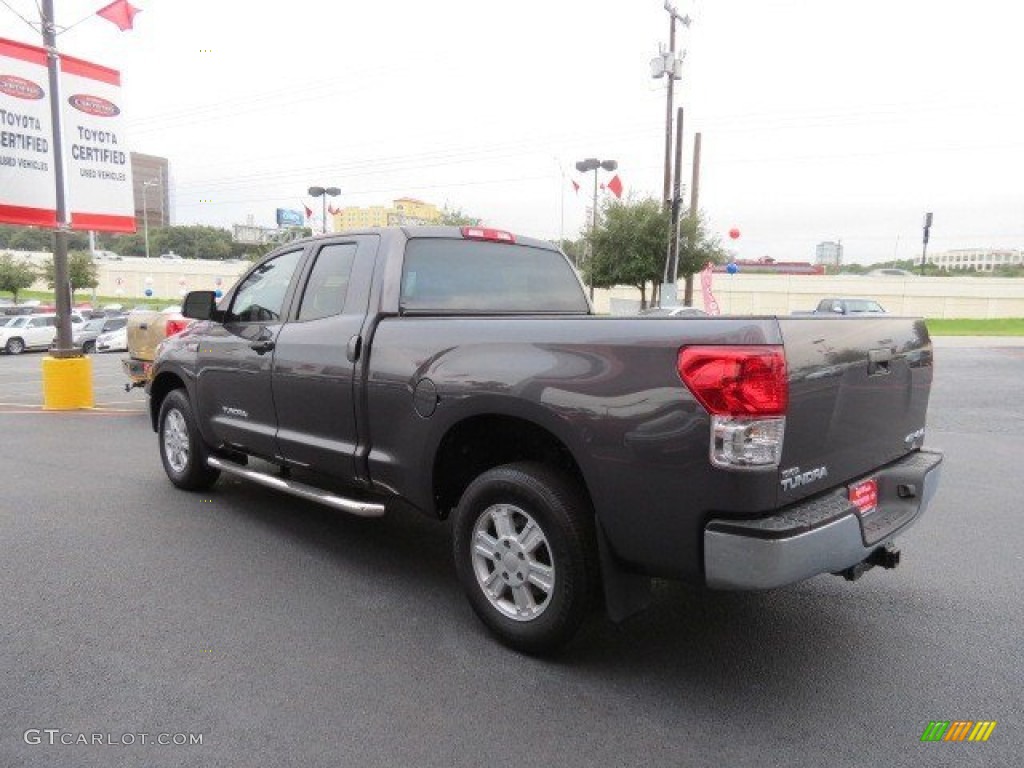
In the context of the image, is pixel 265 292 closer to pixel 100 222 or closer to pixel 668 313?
pixel 668 313

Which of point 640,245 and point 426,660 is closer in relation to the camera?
point 426,660

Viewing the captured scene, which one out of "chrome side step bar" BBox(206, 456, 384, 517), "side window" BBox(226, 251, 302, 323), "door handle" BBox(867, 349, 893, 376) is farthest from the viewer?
"side window" BBox(226, 251, 302, 323)

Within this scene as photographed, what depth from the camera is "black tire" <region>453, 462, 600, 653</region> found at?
9.89ft

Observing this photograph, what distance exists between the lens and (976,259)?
131 meters

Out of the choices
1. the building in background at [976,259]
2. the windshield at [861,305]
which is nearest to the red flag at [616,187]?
the windshield at [861,305]

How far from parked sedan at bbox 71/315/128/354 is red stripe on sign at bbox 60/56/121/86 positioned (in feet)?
63.5

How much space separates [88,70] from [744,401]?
1120 cm

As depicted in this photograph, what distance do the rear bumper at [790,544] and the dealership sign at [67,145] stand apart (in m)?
10.6

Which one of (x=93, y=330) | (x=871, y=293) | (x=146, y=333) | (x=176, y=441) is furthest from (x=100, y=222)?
(x=871, y=293)

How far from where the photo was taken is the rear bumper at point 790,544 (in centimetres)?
257

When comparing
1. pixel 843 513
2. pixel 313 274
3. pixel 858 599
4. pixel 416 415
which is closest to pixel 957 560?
pixel 858 599

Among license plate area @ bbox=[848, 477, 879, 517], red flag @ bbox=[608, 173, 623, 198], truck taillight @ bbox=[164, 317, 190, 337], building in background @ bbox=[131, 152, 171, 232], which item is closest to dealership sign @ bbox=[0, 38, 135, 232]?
truck taillight @ bbox=[164, 317, 190, 337]

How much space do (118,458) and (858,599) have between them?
21.3 feet

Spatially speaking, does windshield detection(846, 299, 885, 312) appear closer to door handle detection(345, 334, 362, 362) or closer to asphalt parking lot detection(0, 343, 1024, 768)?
asphalt parking lot detection(0, 343, 1024, 768)
